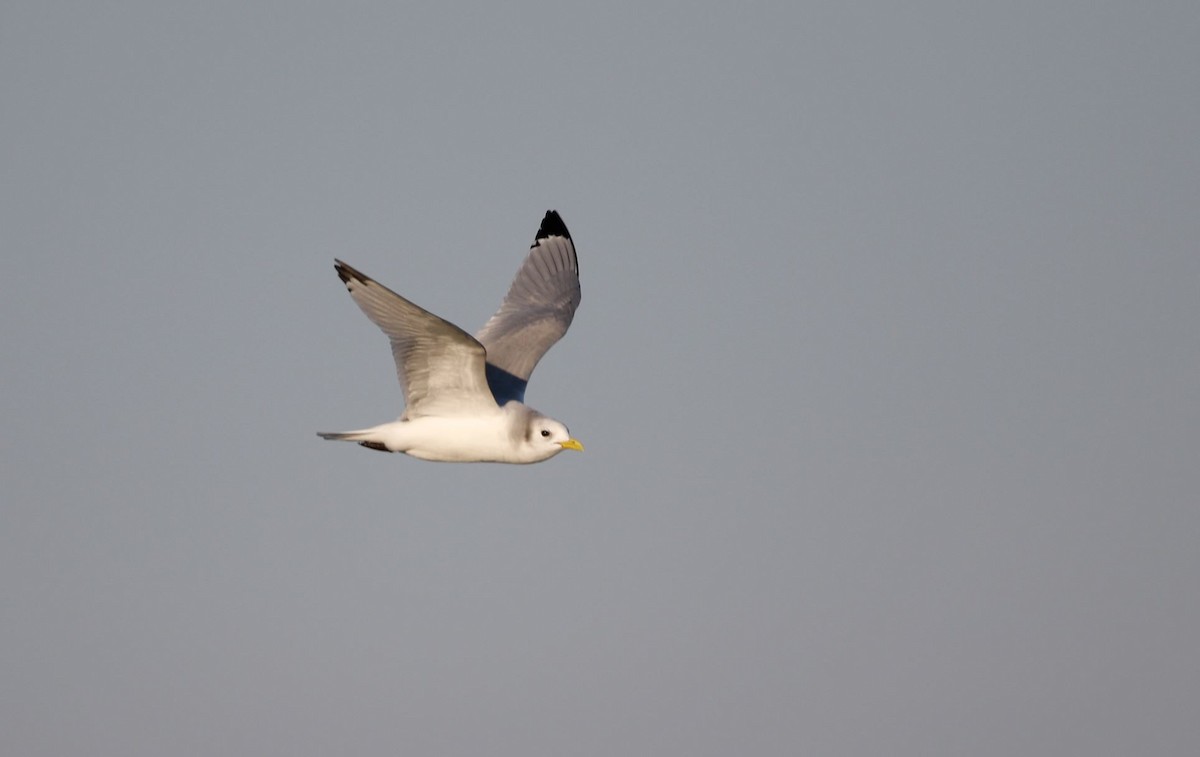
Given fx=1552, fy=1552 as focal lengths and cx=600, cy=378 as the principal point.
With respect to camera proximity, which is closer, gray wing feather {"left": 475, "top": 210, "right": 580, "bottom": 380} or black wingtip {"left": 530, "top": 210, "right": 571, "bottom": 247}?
gray wing feather {"left": 475, "top": 210, "right": 580, "bottom": 380}

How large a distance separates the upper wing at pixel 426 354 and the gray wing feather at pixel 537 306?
271cm

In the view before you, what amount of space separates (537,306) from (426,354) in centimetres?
537

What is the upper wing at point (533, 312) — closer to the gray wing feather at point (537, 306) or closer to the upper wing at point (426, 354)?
the gray wing feather at point (537, 306)

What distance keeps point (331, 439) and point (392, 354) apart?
1.24 metres

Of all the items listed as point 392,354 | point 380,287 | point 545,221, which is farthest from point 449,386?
point 545,221

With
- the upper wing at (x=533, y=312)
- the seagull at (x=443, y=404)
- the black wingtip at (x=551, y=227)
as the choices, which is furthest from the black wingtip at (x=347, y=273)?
the black wingtip at (x=551, y=227)

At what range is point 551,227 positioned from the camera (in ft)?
81.2

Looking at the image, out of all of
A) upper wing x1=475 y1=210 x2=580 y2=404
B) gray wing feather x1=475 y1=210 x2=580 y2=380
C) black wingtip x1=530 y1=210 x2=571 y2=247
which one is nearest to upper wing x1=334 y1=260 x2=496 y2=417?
upper wing x1=475 y1=210 x2=580 y2=404

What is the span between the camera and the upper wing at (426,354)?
16750mm

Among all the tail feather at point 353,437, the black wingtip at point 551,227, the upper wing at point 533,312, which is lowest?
the tail feather at point 353,437

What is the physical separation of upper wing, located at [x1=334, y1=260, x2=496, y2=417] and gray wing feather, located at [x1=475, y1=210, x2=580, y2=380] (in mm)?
2708

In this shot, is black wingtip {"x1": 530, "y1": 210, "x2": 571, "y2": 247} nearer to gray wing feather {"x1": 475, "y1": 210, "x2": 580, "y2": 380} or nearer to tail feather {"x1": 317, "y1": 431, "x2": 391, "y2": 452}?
gray wing feather {"x1": 475, "y1": 210, "x2": 580, "y2": 380}

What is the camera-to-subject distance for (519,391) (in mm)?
20594

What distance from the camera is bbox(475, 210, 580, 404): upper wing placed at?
20.9m
